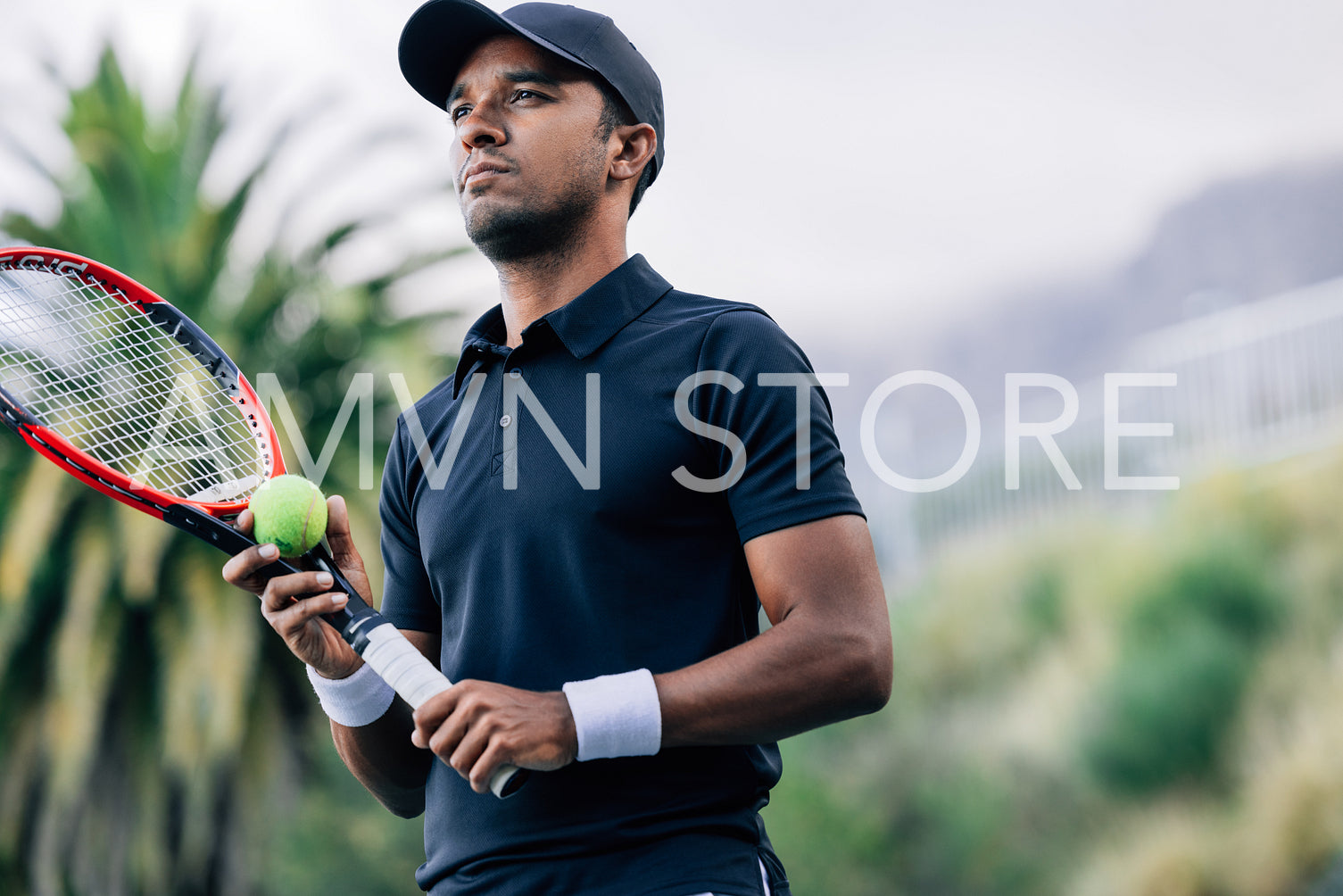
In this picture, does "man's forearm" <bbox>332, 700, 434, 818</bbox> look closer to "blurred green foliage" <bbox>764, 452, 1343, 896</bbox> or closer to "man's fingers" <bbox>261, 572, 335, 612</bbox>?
"man's fingers" <bbox>261, 572, 335, 612</bbox>

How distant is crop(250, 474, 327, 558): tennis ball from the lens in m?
2.34

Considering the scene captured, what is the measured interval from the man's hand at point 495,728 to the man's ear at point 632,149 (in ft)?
3.40

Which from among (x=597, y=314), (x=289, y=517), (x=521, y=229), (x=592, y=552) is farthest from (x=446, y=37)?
(x=592, y=552)

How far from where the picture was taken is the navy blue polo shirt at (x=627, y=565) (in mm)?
2023

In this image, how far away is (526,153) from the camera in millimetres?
2363

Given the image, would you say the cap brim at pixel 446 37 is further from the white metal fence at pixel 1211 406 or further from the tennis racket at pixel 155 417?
the white metal fence at pixel 1211 406

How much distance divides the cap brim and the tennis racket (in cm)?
76

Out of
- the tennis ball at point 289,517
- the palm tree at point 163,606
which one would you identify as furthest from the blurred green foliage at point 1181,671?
the tennis ball at point 289,517

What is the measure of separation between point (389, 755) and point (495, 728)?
0.69m

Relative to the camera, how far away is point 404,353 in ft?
30.2

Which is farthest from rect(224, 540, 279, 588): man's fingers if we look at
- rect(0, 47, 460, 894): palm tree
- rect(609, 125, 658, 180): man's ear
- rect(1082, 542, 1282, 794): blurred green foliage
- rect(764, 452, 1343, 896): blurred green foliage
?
rect(1082, 542, 1282, 794): blurred green foliage

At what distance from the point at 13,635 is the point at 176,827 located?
1.86 meters

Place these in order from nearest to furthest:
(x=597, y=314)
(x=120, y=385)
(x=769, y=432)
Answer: (x=769, y=432)
(x=597, y=314)
(x=120, y=385)

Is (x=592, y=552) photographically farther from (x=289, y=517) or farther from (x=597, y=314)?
(x=289, y=517)
